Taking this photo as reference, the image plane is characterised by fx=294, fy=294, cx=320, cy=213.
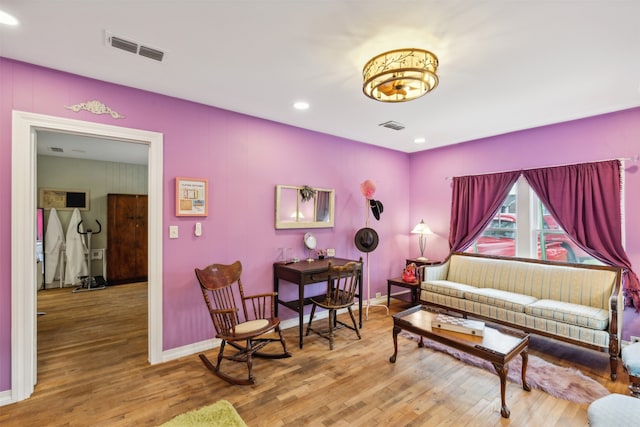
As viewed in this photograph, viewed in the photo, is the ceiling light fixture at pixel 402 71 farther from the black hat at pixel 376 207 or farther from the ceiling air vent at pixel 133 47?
the black hat at pixel 376 207

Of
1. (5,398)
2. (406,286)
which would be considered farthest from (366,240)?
(5,398)

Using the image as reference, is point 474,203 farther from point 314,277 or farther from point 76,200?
point 76,200

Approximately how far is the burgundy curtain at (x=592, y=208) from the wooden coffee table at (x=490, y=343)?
1.66 meters

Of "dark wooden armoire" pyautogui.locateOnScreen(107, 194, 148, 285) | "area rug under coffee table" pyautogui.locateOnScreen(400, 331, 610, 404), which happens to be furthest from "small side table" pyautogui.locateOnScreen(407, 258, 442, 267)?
"dark wooden armoire" pyautogui.locateOnScreen(107, 194, 148, 285)

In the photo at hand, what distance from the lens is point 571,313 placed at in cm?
275

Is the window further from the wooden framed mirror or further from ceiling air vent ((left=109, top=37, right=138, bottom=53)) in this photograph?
ceiling air vent ((left=109, top=37, right=138, bottom=53))

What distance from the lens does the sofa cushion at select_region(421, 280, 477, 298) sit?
11.8ft

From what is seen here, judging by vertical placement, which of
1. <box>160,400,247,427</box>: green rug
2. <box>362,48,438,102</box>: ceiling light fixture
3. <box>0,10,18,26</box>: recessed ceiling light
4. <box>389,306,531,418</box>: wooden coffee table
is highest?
<box>0,10,18,26</box>: recessed ceiling light

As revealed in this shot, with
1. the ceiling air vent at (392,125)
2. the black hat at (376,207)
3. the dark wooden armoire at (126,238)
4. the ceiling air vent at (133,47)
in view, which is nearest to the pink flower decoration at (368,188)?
the black hat at (376,207)

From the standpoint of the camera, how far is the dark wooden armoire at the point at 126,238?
228 inches

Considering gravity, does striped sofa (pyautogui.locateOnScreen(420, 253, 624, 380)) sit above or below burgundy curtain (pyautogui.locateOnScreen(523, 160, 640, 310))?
below

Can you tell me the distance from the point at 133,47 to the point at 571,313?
425cm

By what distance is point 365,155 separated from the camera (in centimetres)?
449

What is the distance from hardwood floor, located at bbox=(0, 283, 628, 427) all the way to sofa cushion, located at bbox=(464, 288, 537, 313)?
475 mm
